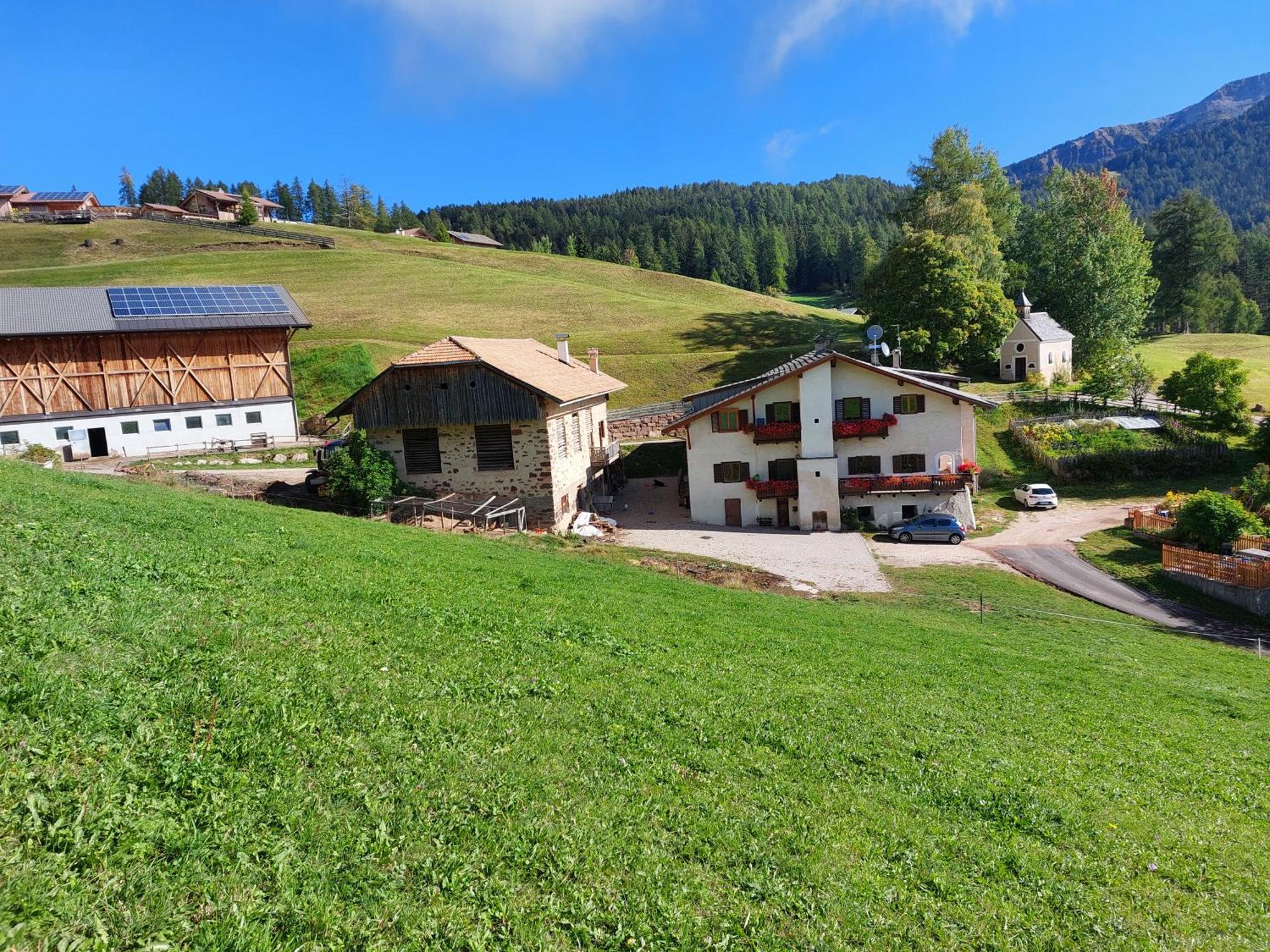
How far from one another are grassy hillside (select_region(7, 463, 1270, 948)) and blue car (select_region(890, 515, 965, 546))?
21.2 meters

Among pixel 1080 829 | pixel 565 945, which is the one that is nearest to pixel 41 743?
pixel 565 945

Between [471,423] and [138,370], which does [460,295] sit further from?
[471,423]

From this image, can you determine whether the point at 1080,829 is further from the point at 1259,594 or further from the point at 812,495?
the point at 812,495

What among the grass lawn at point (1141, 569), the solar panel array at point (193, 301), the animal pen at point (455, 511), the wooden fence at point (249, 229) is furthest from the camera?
the wooden fence at point (249, 229)

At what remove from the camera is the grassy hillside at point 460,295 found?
68.1 m

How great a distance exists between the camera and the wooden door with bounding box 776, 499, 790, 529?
38.7 metres

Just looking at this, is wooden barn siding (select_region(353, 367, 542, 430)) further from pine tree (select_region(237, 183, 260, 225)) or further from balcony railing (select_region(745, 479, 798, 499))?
pine tree (select_region(237, 183, 260, 225))

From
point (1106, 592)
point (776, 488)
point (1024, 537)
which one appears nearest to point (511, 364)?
point (776, 488)

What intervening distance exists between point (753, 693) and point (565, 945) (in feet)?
19.7

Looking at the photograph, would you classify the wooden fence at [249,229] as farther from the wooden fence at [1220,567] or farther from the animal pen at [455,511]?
the wooden fence at [1220,567]

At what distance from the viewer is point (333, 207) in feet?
623

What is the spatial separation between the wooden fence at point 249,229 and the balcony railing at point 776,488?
90.4m

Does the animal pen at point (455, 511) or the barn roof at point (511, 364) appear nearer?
the animal pen at point (455, 511)

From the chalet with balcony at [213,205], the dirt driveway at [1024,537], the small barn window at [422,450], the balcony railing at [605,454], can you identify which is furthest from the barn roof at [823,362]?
the chalet with balcony at [213,205]
